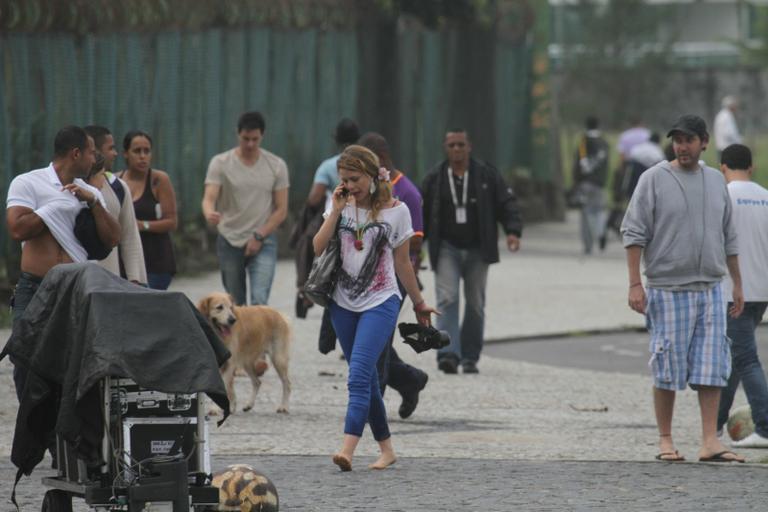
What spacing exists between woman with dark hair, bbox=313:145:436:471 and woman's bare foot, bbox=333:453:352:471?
0.22 meters

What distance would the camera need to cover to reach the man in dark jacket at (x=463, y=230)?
46.6ft

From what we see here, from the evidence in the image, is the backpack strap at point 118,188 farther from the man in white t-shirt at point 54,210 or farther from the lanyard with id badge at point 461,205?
the lanyard with id badge at point 461,205

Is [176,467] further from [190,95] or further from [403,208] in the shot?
[190,95]

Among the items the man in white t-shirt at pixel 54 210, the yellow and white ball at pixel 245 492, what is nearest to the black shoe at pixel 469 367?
the man in white t-shirt at pixel 54 210

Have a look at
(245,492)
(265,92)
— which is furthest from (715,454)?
(265,92)

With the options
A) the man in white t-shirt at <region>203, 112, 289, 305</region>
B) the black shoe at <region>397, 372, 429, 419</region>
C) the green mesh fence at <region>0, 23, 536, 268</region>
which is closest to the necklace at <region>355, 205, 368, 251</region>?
the black shoe at <region>397, 372, 429, 419</region>

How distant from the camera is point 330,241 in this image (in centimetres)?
992

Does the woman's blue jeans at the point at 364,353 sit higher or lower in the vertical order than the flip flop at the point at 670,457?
higher

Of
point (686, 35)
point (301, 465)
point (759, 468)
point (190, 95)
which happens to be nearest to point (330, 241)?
point (301, 465)

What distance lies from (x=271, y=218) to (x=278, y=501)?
17.1 feet

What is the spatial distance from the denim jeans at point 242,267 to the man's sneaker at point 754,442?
12.7 feet

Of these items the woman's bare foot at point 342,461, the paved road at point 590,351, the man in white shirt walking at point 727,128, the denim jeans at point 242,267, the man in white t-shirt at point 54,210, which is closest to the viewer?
the man in white t-shirt at point 54,210

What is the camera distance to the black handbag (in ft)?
32.1

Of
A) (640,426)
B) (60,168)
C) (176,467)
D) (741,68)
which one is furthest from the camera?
(741,68)
